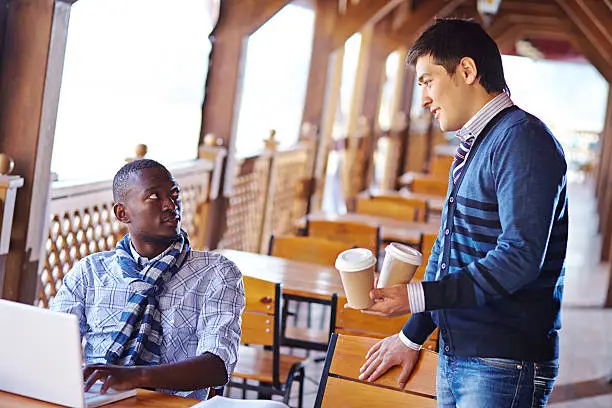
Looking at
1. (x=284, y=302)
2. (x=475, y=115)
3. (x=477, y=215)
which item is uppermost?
(x=475, y=115)

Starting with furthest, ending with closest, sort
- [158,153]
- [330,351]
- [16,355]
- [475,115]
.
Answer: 1. [158,153]
2. [330,351]
3. [475,115]
4. [16,355]

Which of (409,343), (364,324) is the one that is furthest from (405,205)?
(409,343)

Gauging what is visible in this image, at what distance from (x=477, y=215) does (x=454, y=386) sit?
0.37m

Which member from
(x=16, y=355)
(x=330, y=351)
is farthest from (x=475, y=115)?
(x=16, y=355)

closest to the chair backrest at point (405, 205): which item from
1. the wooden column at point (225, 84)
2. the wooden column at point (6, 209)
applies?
the wooden column at point (225, 84)

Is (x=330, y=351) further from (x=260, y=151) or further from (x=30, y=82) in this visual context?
(x=260, y=151)

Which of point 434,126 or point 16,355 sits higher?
point 434,126

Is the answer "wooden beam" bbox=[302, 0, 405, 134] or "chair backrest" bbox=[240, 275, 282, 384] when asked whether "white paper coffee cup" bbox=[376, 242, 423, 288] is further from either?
"wooden beam" bbox=[302, 0, 405, 134]

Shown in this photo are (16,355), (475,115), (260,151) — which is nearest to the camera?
(16,355)

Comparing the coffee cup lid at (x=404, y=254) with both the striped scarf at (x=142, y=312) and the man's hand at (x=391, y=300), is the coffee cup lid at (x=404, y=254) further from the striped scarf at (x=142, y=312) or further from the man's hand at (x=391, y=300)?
the striped scarf at (x=142, y=312)

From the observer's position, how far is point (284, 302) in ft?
14.1

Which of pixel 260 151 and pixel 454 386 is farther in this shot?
pixel 260 151

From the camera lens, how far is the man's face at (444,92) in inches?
72.7

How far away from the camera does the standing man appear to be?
67.2 inches
